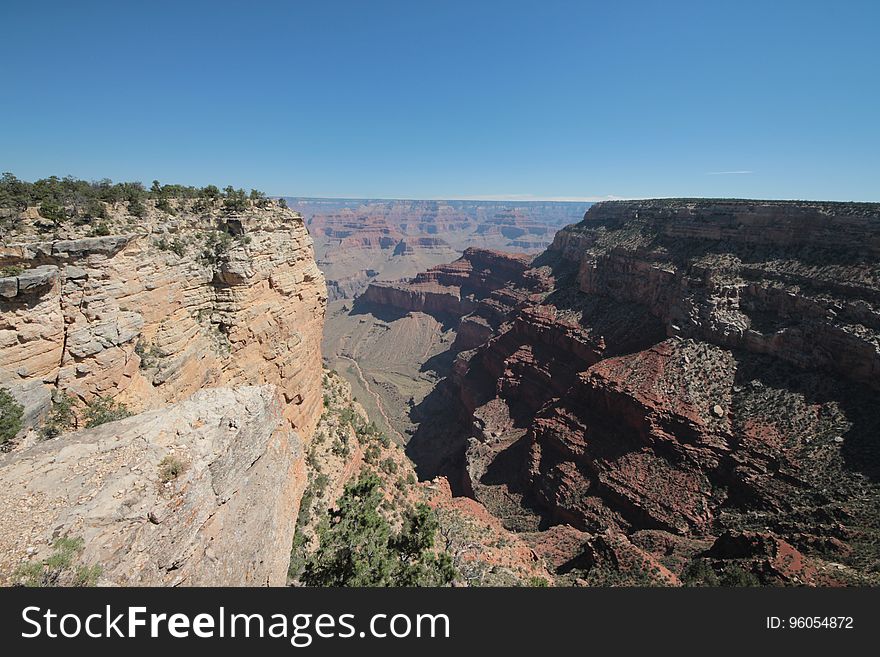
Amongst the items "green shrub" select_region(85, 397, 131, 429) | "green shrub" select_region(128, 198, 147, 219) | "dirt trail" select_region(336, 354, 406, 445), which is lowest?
"dirt trail" select_region(336, 354, 406, 445)

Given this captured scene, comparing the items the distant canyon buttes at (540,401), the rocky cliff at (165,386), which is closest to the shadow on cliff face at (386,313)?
the distant canyon buttes at (540,401)

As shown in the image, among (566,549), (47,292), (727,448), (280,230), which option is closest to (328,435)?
(280,230)

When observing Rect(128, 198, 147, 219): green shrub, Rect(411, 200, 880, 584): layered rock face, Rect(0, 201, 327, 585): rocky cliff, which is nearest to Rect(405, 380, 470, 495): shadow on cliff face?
Rect(411, 200, 880, 584): layered rock face

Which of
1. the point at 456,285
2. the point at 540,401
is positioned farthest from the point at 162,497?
the point at 456,285

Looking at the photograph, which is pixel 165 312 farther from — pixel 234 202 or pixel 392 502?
pixel 392 502

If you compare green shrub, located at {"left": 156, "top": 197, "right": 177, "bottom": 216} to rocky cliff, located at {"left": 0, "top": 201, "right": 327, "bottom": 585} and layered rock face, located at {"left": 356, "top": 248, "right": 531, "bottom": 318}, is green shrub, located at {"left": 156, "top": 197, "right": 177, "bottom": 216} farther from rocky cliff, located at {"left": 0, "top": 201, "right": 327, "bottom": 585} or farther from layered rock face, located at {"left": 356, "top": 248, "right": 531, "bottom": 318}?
layered rock face, located at {"left": 356, "top": 248, "right": 531, "bottom": 318}
